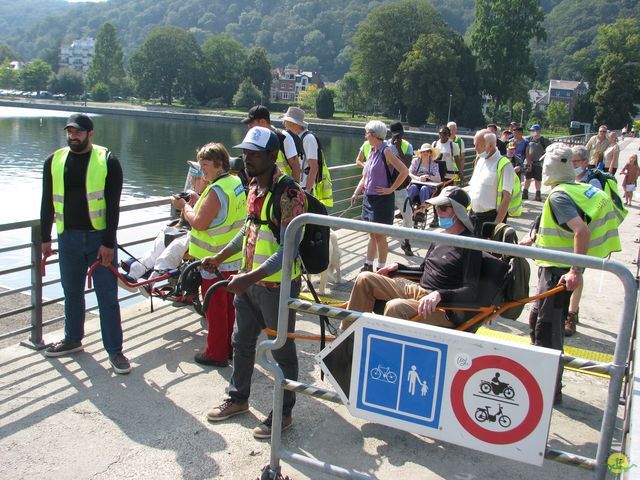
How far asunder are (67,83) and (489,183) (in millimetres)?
145364

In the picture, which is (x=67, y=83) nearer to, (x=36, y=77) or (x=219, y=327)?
(x=36, y=77)

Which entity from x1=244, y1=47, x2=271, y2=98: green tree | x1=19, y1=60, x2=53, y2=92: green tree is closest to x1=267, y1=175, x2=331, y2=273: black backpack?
x1=244, y1=47, x2=271, y2=98: green tree

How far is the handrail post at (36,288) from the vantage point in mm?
5039

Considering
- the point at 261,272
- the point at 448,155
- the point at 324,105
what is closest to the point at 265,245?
the point at 261,272

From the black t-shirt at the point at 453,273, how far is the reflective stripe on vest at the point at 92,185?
7.81 feet

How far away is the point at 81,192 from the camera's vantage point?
15.5ft

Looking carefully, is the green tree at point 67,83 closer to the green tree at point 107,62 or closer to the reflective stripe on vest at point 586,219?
the green tree at point 107,62

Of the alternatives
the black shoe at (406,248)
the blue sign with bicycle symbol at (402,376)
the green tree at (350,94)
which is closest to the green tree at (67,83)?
the green tree at (350,94)

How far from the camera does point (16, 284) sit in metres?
12.8

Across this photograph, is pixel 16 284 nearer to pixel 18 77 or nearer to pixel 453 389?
pixel 453 389

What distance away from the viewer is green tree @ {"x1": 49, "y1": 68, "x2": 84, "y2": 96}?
137375 millimetres

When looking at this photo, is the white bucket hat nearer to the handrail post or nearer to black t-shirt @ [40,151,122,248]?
black t-shirt @ [40,151,122,248]

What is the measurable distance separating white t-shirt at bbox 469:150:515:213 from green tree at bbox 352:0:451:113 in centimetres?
8446

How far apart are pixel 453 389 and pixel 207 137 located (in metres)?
68.5
